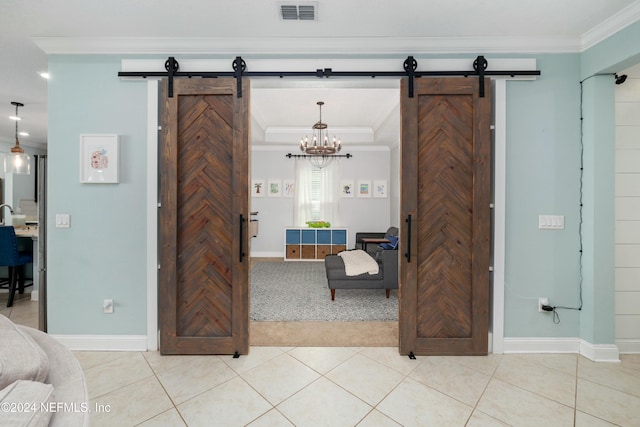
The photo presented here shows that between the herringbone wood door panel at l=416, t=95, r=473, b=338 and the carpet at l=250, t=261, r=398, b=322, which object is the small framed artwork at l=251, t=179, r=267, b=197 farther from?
the herringbone wood door panel at l=416, t=95, r=473, b=338

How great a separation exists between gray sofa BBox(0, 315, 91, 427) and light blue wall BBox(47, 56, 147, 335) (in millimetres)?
1616

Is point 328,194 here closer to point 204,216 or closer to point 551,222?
point 204,216

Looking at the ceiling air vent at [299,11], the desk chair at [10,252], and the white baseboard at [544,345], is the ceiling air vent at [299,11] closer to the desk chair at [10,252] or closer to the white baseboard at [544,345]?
the white baseboard at [544,345]

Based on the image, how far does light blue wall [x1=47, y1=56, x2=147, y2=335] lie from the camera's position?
238 centimetres

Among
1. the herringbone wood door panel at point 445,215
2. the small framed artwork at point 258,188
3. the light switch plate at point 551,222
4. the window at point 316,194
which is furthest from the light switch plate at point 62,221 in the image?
the window at point 316,194

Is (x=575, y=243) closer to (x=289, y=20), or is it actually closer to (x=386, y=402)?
(x=386, y=402)

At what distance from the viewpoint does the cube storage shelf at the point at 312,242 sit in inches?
244

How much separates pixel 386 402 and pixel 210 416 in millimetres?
1085

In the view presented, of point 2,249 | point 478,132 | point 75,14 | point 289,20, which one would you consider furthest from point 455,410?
point 2,249

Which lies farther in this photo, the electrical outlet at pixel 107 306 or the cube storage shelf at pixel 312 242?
the cube storage shelf at pixel 312 242

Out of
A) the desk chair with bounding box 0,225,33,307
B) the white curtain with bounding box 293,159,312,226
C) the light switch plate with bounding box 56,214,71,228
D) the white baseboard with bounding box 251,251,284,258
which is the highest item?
the white curtain with bounding box 293,159,312,226

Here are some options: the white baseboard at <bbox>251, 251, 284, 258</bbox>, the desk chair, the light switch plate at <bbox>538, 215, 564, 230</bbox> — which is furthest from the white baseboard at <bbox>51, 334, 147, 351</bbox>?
the white baseboard at <bbox>251, 251, 284, 258</bbox>

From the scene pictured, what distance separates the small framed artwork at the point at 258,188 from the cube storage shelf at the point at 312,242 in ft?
3.74

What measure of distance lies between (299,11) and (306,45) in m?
0.34
